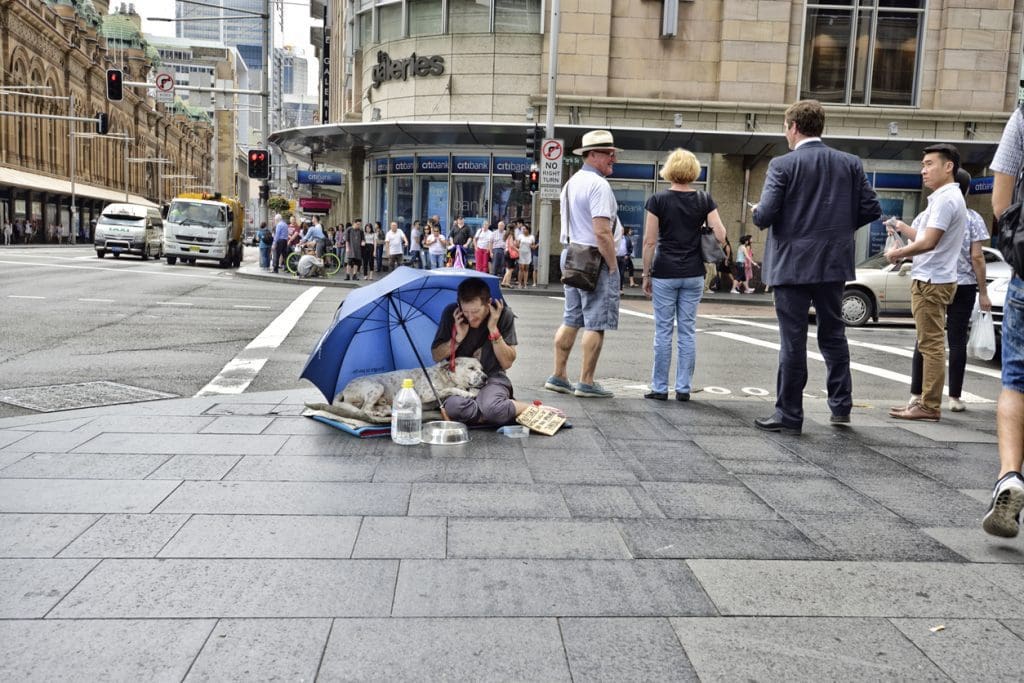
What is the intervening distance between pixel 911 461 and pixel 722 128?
22.1 metres

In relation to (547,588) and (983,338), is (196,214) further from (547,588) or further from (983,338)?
(547,588)

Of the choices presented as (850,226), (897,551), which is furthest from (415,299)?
(897,551)

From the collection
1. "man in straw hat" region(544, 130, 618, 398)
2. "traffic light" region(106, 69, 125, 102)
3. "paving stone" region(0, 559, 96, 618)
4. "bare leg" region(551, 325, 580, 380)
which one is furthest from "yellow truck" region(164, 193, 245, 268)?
"paving stone" region(0, 559, 96, 618)

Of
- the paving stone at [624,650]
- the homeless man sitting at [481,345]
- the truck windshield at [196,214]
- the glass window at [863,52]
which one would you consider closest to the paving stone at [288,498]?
the homeless man sitting at [481,345]

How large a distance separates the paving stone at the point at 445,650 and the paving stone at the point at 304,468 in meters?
1.80

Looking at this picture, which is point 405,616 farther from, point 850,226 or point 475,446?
point 850,226

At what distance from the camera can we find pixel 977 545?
12.3 feet

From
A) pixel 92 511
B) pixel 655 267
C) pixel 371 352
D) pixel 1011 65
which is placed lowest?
pixel 92 511

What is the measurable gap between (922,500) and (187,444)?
401cm

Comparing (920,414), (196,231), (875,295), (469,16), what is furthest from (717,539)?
(196,231)

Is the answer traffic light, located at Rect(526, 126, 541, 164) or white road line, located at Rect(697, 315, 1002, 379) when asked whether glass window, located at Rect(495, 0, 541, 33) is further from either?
white road line, located at Rect(697, 315, 1002, 379)

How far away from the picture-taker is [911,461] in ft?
17.4

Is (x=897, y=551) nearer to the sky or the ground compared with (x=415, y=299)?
nearer to the ground

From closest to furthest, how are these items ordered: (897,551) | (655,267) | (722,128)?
1. (897,551)
2. (655,267)
3. (722,128)
